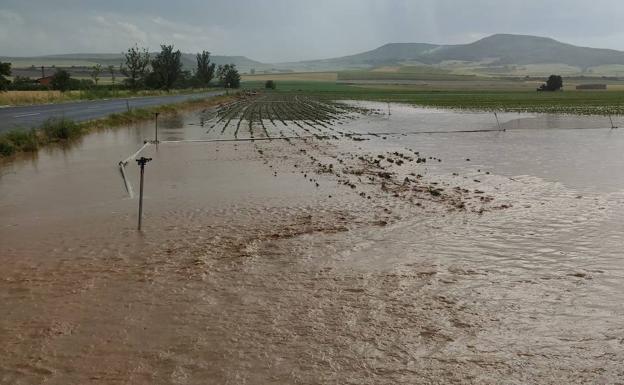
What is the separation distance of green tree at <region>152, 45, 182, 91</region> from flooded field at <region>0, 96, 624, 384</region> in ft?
218

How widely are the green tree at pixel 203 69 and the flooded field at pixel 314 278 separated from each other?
9042 cm

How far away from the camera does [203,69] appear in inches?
3925

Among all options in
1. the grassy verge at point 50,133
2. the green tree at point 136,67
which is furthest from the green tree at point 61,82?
the grassy verge at point 50,133

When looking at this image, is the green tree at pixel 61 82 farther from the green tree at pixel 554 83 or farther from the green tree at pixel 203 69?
the green tree at pixel 554 83

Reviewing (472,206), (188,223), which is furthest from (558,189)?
(188,223)

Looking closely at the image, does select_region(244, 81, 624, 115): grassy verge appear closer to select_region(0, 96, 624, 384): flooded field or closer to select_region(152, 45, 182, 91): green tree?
select_region(152, 45, 182, 91): green tree

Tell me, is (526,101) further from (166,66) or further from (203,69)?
(203,69)

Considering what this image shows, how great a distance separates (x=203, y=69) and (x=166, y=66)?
85.4 ft

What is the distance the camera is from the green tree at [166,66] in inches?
2918

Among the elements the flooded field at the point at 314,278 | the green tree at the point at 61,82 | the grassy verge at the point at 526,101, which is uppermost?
the green tree at the point at 61,82

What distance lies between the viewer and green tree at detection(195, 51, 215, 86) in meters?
97.9

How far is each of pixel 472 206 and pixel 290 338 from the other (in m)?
5.64

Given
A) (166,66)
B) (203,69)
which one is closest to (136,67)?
(166,66)

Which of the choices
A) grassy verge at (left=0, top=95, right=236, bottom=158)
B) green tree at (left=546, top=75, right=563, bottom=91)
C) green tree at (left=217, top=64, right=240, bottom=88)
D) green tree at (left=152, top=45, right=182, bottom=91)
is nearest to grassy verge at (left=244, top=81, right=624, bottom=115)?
green tree at (left=546, top=75, right=563, bottom=91)
